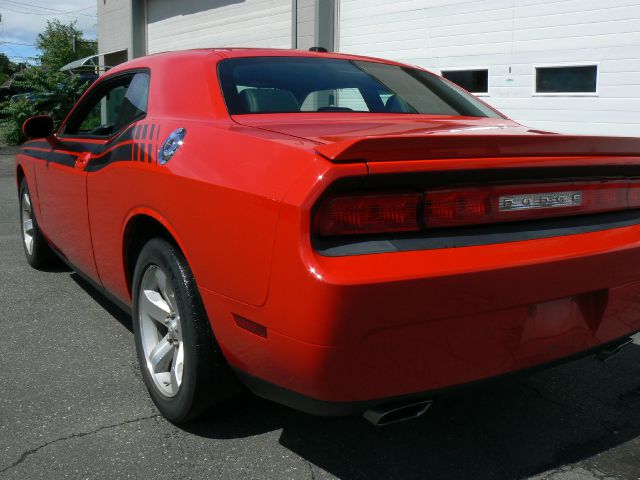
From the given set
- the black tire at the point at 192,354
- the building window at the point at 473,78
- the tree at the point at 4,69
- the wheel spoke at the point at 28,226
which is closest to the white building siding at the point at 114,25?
the building window at the point at 473,78

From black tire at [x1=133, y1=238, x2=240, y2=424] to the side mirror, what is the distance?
1.79 metres

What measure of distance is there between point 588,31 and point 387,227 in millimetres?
7263

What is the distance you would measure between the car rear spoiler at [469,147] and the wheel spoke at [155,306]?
1.15 m

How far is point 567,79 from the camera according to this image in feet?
28.2

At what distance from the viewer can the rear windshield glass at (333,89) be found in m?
3.00

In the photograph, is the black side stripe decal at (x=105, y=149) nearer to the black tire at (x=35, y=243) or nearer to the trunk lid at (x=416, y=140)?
the trunk lid at (x=416, y=140)

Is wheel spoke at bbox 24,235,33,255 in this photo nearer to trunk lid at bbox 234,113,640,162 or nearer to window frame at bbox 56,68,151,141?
window frame at bbox 56,68,151,141

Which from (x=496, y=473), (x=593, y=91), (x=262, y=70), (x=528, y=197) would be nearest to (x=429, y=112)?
(x=262, y=70)

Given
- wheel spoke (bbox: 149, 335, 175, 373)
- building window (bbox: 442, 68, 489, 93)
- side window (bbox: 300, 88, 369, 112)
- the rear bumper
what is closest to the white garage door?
building window (bbox: 442, 68, 489, 93)

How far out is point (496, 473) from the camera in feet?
8.36

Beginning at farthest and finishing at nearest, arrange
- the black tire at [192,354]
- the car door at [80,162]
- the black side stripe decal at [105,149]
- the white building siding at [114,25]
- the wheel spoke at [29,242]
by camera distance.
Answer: the white building siding at [114,25] < the wheel spoke at [29,242] < the car door at [80,162] < the black side stripe decal at [105,149] < the black tire at [192,354]

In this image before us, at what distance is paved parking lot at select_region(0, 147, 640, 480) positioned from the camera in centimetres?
256

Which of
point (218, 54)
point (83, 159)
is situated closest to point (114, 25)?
point (83, 159)

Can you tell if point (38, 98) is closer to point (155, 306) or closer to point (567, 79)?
point (567, 79)
